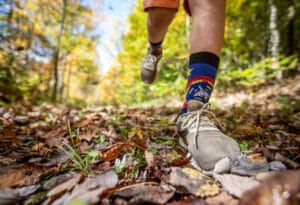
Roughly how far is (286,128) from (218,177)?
1.13 m

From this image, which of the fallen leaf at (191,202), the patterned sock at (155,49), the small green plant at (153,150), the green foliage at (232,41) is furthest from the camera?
the green foliage at (232,41)

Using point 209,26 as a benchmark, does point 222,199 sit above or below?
below

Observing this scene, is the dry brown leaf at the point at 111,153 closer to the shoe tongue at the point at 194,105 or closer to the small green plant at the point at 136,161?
the small green plant at the point at 136,161

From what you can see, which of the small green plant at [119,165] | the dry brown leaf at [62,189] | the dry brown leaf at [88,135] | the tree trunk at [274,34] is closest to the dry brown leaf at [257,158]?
the small green plant at [119,165]

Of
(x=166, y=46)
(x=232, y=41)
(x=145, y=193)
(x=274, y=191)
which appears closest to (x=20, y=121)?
(x=145, y=193)

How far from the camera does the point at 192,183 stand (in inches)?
30.2

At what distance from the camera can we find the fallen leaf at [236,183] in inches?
28.0

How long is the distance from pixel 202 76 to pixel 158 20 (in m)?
1.03

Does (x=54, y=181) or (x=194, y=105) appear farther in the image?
(x=194, y=105)

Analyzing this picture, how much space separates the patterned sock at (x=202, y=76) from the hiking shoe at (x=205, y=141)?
4 centimetres

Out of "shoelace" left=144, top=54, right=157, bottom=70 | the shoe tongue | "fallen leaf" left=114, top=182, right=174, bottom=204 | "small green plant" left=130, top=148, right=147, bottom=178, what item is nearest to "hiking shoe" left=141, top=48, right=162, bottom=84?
"shoelace" left=144, top=54, right=157, bottom=70

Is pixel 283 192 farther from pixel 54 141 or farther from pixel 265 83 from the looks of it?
pixel 265 83

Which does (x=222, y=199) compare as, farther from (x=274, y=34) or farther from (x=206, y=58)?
(x=274, y=34)

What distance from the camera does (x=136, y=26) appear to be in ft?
23.3
